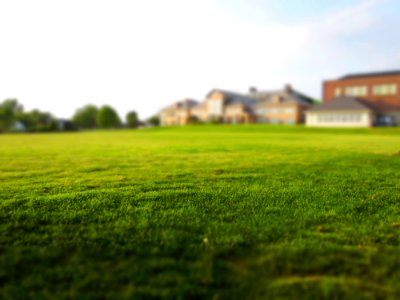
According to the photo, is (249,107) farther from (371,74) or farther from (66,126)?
(66,126)

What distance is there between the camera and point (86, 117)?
280 feet

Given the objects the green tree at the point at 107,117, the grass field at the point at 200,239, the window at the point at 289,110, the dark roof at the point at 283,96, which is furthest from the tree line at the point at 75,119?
the grass field at the point at 200,239

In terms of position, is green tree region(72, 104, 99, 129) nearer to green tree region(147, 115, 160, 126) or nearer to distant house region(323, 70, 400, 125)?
green tree region(147, 115, 160, 126)

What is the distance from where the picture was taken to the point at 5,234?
3.04m

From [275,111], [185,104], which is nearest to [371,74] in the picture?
[275,111]

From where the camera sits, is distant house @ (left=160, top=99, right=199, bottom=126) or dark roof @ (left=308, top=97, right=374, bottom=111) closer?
dark roof @ (left=308, top=97, right=374, bottom=111)

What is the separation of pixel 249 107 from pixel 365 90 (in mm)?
20472

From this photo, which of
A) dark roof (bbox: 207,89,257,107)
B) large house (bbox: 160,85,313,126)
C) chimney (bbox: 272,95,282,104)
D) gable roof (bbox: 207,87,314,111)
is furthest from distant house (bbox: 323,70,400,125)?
dark roof (bbox: 207,89,257,107)

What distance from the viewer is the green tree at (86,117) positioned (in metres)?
84.8

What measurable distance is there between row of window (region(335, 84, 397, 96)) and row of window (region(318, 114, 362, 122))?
7.43 m

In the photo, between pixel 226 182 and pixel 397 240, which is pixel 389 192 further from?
pixel 226 182

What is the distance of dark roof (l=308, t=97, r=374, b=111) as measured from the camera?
138ft

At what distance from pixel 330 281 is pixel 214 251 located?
0.97 metres

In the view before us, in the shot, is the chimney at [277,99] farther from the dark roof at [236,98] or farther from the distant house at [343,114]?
the distant house at [343,114]
